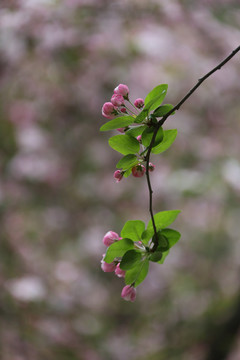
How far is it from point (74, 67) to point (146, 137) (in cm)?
190

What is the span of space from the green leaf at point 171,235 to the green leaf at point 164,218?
0.04ft

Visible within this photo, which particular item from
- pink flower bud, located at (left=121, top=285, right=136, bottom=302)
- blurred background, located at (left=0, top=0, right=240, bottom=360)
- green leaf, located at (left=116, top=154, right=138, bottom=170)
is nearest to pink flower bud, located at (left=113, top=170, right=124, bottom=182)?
green leaf, located at (left=116, top=154, right=138, bottom=170)

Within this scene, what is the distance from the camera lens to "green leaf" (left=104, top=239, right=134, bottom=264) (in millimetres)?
462

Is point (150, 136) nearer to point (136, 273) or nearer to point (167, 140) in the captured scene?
point (167, 140)

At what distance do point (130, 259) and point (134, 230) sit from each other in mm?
34

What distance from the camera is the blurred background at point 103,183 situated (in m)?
1.83

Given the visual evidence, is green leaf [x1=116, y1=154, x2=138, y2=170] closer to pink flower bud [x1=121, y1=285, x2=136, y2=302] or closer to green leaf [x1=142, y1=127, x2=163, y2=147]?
green leaf [x1=142, y1=127, x2=163, y2=147]

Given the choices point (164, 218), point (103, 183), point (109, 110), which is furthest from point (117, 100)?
point (103, 183)

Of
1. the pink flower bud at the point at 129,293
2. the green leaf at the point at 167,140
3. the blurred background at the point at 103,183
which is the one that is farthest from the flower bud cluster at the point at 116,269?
the blurred background at the point at 103,183

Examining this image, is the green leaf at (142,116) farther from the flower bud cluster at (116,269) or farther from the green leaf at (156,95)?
the flower bud cluster at (116,269)

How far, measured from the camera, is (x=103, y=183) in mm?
2613

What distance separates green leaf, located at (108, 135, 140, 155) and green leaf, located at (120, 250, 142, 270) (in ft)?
0.33

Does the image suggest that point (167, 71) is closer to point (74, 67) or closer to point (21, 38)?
point (74, 67)

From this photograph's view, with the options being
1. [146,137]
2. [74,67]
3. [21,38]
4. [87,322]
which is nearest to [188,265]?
[87,322]
